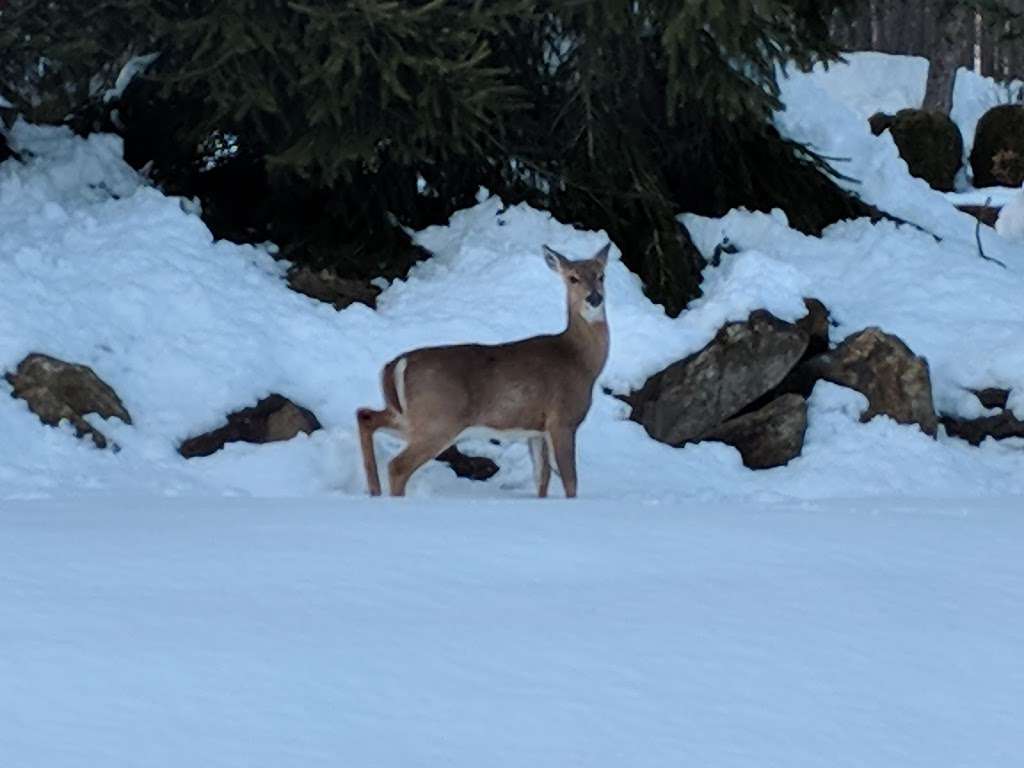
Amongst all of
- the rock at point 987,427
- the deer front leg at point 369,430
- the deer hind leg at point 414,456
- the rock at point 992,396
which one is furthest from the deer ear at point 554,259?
the rock at point 992,396

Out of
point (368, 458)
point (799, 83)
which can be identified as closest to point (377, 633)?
point (368, 458)

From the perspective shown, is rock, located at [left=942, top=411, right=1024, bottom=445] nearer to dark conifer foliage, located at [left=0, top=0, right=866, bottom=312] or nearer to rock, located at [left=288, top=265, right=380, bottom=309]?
dark conifer foliage, located at [left=0, top=0, right=866, bottom=312]

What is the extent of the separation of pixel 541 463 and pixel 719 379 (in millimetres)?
1906

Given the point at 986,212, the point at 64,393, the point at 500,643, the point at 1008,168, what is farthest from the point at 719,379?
the point at 1008,168

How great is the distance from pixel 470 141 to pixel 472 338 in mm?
1308

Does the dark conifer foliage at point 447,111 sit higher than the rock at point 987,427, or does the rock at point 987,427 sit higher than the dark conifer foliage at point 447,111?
the dark conifer foliage at point 447,111

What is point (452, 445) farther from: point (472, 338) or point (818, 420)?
point (818, 420)

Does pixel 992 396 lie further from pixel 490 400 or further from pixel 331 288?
pixel 331 288

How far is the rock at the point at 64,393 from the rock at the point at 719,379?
298cm

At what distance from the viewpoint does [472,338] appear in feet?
41.5

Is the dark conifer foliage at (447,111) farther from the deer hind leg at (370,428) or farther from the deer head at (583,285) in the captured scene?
the deer hind leg at (370,428)

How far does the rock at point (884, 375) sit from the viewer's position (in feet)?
40.9

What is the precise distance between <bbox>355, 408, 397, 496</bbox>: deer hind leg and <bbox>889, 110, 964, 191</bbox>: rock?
18.9 metres

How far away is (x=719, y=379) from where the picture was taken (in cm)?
1241
